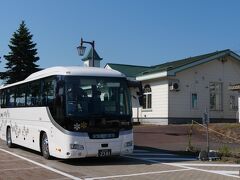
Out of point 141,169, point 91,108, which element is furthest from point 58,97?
point 141,169

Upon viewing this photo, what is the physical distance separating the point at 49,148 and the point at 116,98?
9.09ft

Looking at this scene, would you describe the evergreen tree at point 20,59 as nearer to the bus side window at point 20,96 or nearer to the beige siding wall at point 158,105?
the beige siding wall at point 158,105

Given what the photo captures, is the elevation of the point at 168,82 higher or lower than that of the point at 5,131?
higher

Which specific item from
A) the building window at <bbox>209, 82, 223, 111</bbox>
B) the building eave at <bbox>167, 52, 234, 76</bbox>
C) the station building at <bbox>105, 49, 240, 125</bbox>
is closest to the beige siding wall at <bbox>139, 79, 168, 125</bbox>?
the station building at <bbox>105, 49, 240, 125</bbox>

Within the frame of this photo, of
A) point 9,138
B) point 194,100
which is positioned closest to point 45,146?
point 9,138

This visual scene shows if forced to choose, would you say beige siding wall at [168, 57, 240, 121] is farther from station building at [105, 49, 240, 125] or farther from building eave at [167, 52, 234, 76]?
building eave at [167, 52, 234, 76]

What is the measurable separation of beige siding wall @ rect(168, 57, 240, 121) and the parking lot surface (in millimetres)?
17599

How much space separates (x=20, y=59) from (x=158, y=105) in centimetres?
2485

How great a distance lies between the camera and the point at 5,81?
2174 inches

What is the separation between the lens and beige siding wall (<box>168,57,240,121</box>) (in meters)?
34.1

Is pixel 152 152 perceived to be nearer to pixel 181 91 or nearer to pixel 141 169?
pixel 141 169

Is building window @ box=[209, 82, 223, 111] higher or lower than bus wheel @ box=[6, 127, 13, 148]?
higher

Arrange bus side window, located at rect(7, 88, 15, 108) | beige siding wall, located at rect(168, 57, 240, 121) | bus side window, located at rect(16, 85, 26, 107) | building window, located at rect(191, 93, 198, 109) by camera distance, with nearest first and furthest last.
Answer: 1. bus side window, located at rect(16, 85, 26, 107)
2. bus side window, located at rect(7, 88, 15, 108)
3. beige siding wall, located at rect(168, 57, 240, 121)
4. building window, located at rect(191, 93, 198, 109)

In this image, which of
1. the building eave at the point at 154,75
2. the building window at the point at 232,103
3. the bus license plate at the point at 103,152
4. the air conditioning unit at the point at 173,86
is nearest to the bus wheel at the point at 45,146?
the bus license plate at the point at 103,152
